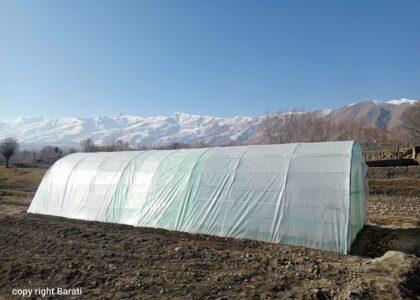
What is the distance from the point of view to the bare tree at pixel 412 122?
53822 mm

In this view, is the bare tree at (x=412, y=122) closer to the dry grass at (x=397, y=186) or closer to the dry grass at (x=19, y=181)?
the dry grass at (x=397, y=186)

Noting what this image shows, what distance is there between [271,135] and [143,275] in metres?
43.1

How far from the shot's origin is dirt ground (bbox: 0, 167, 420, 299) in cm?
599

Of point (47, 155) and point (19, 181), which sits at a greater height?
point (19, 181)

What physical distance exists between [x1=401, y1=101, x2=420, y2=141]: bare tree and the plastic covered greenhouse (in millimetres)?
48712

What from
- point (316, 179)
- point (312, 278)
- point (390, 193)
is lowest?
point (390, 193)

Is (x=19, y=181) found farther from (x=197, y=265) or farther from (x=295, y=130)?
(x=197, y=265)

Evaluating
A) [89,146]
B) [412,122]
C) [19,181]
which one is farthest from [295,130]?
[89,146]

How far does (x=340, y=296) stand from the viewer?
5.57 m

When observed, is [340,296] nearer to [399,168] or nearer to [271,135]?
[399,168]

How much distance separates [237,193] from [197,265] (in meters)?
3.99

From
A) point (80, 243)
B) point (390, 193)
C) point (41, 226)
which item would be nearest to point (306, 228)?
point (80, 243)

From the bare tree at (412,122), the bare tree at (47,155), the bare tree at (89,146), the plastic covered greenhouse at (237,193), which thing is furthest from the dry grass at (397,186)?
the bare tree at (47,155)

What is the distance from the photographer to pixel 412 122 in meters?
55.9
